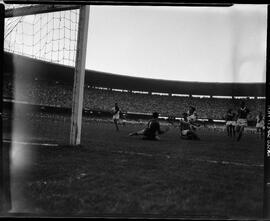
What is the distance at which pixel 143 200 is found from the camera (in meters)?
2.76

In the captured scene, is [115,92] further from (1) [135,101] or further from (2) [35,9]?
(2) [35,9]

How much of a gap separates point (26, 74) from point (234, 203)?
2369cm

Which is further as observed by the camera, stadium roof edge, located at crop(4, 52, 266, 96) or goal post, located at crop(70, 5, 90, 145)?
stadium roof edge, located at crop(4, 52, 266, 96)

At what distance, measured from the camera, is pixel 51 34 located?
567 cm

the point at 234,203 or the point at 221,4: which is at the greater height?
the point at 221,4

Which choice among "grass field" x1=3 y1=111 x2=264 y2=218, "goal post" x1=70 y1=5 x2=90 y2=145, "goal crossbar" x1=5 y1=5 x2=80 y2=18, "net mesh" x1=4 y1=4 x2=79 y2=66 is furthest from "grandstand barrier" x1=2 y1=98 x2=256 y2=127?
"grass field" x1=3 y1=111 x2=264 y2=218

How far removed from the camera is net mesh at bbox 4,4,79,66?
507cm

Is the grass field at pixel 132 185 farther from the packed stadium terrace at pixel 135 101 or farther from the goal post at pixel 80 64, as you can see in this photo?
the packed stadium terrace at pixel 135 101

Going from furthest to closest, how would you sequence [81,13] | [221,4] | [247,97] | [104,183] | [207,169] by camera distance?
[247,97]
[81,13]
[207,169]
[104,183]
[221,4]

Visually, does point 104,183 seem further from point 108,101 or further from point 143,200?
point 108,101

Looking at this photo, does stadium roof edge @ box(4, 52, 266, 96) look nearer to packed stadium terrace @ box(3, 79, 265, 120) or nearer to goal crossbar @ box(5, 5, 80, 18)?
packed stadium terrace @ box(3, 79, 265, 120)

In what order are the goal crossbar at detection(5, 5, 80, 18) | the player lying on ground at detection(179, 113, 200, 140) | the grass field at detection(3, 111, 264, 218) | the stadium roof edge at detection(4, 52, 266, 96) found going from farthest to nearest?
the stadium roof edge at detection(4, 52, 266, 96), the player lying on ground at detection(179, 113, 200, 140), the goal crossbar at detection(5, 5, 80, 18), the grass field at detection(3, 111, 264, 218)

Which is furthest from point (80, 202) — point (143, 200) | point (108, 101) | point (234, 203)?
point (108, 101)

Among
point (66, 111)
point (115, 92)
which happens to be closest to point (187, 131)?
point (66, 111)
